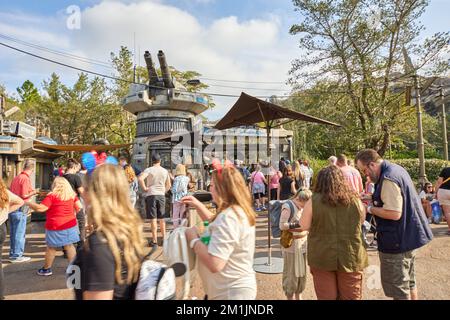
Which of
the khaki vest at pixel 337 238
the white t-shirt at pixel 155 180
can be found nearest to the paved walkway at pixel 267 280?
the white t-shirt at pixel 155 180

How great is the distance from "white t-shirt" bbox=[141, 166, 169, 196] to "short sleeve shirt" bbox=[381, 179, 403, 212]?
13.8 feet

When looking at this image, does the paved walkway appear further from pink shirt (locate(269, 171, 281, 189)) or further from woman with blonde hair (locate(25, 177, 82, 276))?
pink shirt (locate(269, 171, 281, 189))

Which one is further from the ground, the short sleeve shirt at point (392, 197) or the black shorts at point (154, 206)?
the short sleeve shirt at point (392, 197)

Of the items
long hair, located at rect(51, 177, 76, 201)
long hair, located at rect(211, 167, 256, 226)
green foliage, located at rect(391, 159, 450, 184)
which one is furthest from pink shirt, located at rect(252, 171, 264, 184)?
green foliage, located at rect(391, 159, 450, 184)

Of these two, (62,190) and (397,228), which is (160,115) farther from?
(397,228)

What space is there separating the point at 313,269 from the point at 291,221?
0.74 m

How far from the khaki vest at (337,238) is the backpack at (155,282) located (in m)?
1.29

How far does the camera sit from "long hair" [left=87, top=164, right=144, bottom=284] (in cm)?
173

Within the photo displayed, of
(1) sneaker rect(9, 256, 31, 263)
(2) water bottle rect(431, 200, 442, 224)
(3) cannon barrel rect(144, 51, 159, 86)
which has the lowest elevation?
→ (1) sneaker rect(9, 256, 31, 263)

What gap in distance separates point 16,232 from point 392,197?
5.55 m

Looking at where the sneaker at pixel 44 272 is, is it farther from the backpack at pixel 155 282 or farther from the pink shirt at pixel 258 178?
the pink shirt at pixel 258 178

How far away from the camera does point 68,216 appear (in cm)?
439

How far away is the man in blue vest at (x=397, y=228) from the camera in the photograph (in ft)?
8.99
